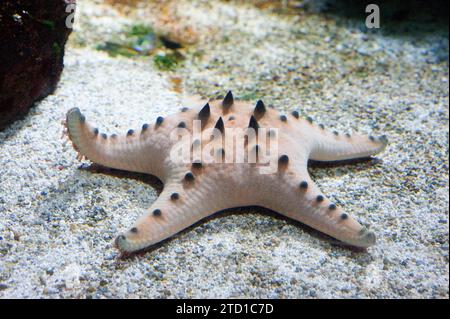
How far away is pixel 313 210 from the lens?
→ 10.1 ft

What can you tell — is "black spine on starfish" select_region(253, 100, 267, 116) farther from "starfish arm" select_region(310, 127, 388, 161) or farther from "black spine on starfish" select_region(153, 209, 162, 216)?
"black spine on starfish" select_region(153, 209, 162, 216)

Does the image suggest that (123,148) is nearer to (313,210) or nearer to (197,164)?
(197,164)

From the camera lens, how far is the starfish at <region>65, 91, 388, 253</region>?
295cm

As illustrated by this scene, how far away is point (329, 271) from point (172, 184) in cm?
128

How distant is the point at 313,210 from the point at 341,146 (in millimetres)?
1017

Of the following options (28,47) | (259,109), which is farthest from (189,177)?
(28,47)

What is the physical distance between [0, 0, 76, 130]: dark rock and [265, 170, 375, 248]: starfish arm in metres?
2.57

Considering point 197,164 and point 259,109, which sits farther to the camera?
point 259,109

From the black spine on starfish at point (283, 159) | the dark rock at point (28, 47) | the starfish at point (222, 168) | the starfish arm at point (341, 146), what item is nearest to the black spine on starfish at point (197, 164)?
the starfish at point (222, 168)

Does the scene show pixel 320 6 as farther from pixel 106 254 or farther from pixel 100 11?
pixel 106 254

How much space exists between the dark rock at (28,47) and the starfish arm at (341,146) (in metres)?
2.74

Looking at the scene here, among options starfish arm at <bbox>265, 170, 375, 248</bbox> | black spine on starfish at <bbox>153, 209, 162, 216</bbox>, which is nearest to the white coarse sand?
starfish arm at <bbox>265, 170, 375, 248</bbox>

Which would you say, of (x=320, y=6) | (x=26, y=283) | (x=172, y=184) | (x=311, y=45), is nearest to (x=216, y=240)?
(x=172, y=184)

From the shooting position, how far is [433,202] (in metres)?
3.56
